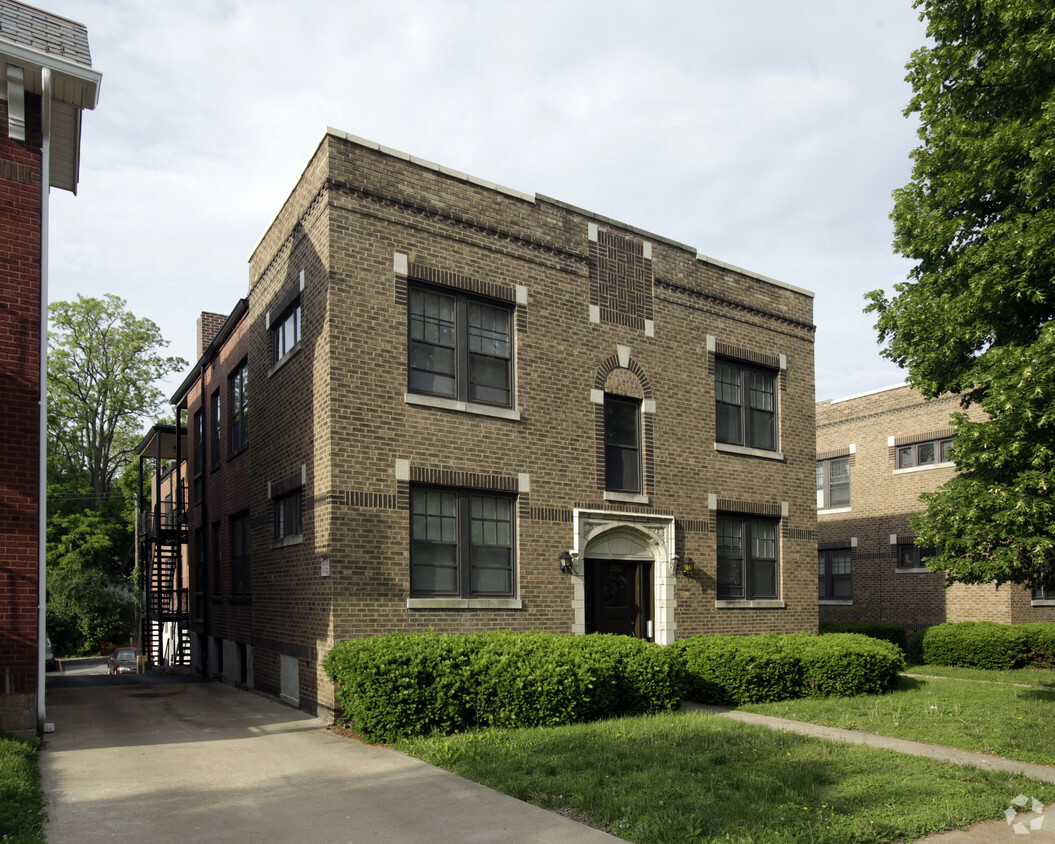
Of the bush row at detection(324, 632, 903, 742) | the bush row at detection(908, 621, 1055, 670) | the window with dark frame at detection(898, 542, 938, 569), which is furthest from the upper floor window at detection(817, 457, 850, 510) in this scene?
the bush row at detection(324, 632, 903, 742)

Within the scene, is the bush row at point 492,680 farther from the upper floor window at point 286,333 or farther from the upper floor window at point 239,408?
the upper floor window at point 239,408

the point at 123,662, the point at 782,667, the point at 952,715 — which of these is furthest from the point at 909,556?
the point at 123,662

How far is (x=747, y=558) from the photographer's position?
18.6 metres

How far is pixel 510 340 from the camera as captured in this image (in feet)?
50.5

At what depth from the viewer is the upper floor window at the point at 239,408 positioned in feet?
62.0

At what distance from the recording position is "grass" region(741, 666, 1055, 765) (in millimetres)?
11086

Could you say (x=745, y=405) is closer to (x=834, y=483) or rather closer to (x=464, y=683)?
(x=464, y=683)

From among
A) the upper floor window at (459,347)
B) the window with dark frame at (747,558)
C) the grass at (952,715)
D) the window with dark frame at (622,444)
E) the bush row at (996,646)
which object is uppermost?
the upper floor window at (459,347)

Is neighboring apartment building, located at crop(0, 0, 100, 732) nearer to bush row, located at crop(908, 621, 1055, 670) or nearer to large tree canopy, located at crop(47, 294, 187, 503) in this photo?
bush row, located at crop(908, 621, 1055, 670)

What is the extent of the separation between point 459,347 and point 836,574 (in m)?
21.6

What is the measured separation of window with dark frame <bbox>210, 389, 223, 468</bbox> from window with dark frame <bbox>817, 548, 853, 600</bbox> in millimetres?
21187

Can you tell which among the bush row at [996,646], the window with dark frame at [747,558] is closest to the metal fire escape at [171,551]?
the window with dark frame at [747,558]

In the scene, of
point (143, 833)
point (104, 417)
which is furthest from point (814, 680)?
point (104, 417)

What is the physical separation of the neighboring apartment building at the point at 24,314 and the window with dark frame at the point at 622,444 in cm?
944
